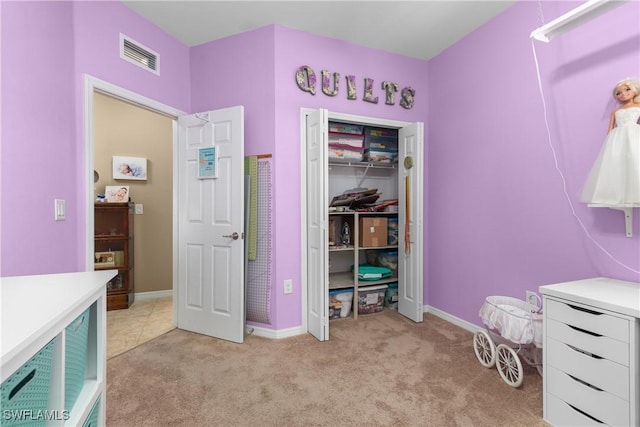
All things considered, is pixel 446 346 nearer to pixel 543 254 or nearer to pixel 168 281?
pixel 543 254

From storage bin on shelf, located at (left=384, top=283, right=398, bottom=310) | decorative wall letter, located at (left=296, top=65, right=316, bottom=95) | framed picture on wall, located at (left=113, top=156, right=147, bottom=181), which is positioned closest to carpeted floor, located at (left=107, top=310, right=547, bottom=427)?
storage bin on shelf, located at (left=384, top=283, right=398, bottom=310)

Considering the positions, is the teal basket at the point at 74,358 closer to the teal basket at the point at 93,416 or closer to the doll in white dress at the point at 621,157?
the teal basket at the point at 93,416

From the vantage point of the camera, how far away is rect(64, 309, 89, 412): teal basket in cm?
89

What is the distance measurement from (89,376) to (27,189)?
1142 mm

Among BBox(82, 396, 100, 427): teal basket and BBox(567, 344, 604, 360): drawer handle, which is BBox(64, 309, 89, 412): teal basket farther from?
BBox(567, 344, 604, 360): drawer handle

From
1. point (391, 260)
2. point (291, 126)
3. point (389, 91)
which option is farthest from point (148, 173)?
point (391, 260)

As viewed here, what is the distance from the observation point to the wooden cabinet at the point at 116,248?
10.6 feet

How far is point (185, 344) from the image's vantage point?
8.02 feet

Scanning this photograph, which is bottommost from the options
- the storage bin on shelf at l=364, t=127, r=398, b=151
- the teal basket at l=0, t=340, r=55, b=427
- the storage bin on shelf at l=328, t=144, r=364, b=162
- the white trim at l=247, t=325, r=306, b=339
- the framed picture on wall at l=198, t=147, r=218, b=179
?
the white trim at l=247, t=325, r=306, b=339

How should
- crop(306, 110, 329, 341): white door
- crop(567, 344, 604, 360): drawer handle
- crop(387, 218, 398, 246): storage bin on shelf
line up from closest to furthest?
1. crop(567, 344, 604, 360): drawer handle
2. crop(306, 110, 329, 341): white door
3. crop(387, 218, 398, 246): storage bin on shelf

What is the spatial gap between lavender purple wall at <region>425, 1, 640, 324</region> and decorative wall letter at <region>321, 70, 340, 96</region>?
1.09 metres

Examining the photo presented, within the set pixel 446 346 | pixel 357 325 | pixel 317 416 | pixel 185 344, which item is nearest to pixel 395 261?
pixel 357 325

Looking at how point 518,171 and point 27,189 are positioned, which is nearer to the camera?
point 27,189

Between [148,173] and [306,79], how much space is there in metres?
2.36
